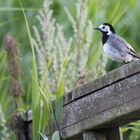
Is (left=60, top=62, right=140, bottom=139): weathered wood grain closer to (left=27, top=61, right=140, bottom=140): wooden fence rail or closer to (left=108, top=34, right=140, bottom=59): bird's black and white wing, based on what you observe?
(left=27, top=61, right=140, bottom=140): wooden fence rail

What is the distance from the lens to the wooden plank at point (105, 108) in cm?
235

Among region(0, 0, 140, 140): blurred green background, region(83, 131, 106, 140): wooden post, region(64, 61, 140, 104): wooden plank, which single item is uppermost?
region(0, 0, 140, 140): blurred green background

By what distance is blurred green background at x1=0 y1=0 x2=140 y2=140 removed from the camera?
4.29 metres

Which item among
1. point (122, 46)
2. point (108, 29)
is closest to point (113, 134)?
point (122, 46)

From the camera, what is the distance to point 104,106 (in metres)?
2.50

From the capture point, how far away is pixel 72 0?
17.0 feet

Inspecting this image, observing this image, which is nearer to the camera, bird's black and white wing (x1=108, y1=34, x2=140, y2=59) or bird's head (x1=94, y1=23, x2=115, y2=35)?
bird's black and white wing (x1=108, y1=34, x2=140, y2=59)

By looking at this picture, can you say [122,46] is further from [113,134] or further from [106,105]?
[106,105]

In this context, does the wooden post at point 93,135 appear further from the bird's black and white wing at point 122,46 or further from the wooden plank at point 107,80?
the bird's black and white wing at point 122,46

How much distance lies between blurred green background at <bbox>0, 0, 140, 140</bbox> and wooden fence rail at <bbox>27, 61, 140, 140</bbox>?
3.54 ft

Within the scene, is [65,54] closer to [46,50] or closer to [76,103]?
[46,50]

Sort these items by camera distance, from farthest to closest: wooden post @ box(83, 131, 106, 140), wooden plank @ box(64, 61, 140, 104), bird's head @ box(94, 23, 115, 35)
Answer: bird's head @ box(94, 23, 115, 35) → wooden post @ box(83, 131, 106, 140) → wooden plank @ box(64, 61, 140, 104)

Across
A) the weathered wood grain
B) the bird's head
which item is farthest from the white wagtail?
the weathered wood grain

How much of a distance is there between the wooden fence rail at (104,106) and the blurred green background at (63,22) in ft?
3.54
